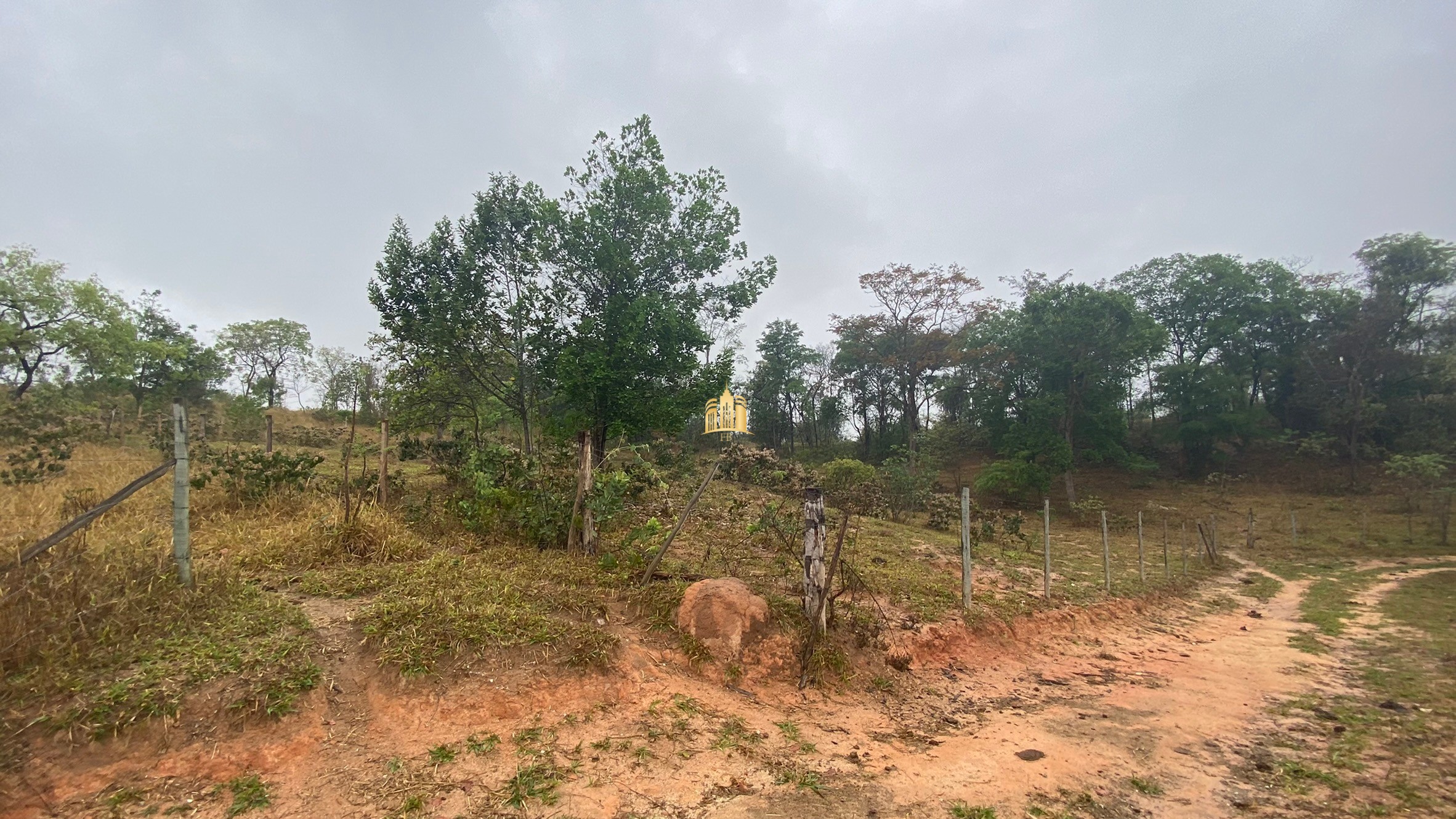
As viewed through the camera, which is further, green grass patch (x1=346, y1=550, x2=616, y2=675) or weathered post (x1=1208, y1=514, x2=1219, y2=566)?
weathered post (x1=1208, y1=514, x2=1219, y2=566)

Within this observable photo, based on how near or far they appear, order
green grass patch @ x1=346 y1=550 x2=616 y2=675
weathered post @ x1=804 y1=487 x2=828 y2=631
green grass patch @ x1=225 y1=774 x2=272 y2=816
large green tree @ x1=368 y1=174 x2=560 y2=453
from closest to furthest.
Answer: green grass patch @ x1=225 y1=774 x2=272 y2=816 < green grass patch @ x1=346 y1=550 x2=616 y2=675 < weathered post @ x1=804 y1=487 x2=828 y2=631 < large green tree @ x1=368 y1=174 x2=560 y2=453

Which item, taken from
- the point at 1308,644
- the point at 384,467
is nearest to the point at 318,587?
the point at 384,467

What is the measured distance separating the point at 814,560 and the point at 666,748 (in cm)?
214

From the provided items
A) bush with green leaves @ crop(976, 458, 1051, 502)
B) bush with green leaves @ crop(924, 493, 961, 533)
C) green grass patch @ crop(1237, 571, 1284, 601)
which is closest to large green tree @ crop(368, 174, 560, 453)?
bush with green leaves @ crop(924, 493, 961, 533)

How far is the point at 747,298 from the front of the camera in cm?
1207

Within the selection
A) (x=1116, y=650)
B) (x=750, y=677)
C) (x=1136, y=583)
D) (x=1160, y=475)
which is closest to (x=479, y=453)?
(x=750, y=677)

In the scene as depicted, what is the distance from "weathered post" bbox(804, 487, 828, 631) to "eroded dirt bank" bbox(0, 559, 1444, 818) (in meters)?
0.67

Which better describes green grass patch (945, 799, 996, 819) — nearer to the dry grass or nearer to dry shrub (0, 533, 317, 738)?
the dry grass

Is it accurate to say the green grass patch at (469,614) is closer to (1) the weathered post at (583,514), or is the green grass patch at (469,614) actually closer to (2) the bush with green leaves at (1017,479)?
(1) the weathered post at (583,514)

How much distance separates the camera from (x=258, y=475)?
7.12 m

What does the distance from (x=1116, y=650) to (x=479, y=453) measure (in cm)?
868

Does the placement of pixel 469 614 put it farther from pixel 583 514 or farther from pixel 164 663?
pixel 583 514

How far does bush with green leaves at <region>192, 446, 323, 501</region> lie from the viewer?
7.00m

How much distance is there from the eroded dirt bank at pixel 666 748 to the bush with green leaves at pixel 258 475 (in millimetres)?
3533
